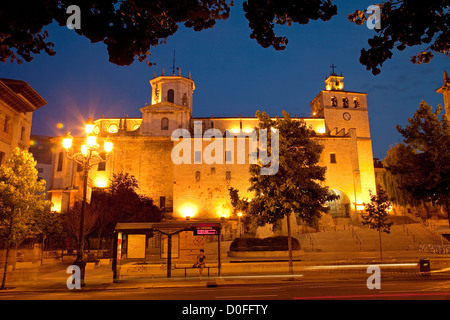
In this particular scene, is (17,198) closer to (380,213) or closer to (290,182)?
(290,182)

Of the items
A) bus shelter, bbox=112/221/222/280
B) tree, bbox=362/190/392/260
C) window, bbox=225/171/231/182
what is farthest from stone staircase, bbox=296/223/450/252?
window, bbox=225/171/231/182

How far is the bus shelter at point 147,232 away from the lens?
15.8 meters

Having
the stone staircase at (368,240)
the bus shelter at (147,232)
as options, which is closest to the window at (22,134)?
the bus shelter at (147,232)

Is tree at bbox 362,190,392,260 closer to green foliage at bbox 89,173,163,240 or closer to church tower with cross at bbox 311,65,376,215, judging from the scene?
church tower with cross at bbox 311,65,376,215

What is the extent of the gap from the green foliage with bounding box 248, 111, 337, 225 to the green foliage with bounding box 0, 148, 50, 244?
11.9m

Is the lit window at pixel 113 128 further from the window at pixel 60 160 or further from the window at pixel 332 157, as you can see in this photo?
the window at pixel 332 157

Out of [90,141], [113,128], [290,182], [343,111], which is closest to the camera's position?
[90,141]

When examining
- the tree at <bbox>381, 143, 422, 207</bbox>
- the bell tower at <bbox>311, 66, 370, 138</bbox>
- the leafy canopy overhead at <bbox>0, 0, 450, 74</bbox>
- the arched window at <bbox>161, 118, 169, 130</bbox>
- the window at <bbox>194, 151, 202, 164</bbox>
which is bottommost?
the leafy canopy overhead at <bbox>0, 0, 450, 74</bbox>

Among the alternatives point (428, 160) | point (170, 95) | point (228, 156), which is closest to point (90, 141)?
point (428, 160)

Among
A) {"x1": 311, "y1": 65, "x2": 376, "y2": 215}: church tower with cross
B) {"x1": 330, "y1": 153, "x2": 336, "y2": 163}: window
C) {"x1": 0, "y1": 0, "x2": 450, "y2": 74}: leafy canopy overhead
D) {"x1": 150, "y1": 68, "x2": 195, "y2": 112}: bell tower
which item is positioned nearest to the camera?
{"x1": 0, "y1": 0, "x2": 450, "y2": 74}: leafy canopy overhead

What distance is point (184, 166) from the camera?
51.2 metres

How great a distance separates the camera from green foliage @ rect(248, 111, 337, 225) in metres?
18.7
